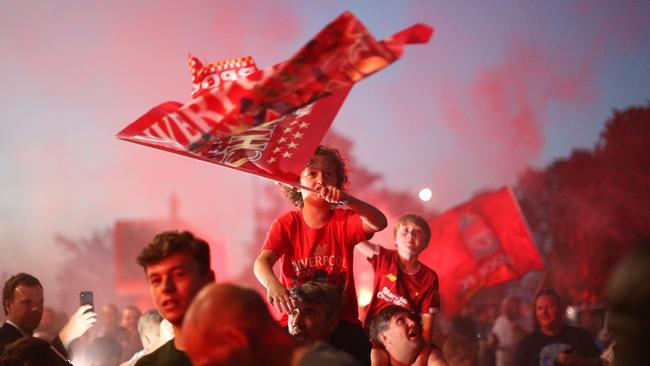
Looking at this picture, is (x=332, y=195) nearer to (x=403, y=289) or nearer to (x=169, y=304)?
(x=169, y=304)

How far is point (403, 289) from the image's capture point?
22.4 feet

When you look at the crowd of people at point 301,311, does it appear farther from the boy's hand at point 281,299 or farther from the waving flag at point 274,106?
the waving flag at point 274,106

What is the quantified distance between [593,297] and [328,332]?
1117 centimetres

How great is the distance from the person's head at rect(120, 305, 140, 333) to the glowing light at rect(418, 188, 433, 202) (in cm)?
685

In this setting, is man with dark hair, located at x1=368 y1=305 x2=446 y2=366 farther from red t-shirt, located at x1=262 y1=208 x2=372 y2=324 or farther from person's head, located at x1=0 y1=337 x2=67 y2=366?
person's head, located at x1=0 y1=337 x2=67 y2=366

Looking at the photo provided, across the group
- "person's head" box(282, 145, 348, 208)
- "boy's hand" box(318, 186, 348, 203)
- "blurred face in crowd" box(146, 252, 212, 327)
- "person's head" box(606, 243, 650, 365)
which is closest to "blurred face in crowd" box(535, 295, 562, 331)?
"person's head" box(282, 145, 348, 208)

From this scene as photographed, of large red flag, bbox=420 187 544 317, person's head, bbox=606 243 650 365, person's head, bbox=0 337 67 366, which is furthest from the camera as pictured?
large red flag, bbox=420 187 544 317

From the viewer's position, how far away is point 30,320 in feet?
20.2

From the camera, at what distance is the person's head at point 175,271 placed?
373cm

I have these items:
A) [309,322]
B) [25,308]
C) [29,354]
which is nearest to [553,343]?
[309,322]

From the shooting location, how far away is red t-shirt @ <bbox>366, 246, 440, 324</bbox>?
675 centimetres

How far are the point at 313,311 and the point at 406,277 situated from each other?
6.67 feet

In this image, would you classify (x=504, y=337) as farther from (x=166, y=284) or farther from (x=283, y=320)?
(x=166, y=284)

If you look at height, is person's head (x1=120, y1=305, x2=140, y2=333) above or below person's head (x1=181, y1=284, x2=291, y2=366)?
below
